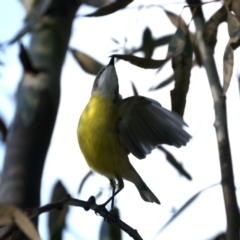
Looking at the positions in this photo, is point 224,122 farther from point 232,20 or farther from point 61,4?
point 61,4

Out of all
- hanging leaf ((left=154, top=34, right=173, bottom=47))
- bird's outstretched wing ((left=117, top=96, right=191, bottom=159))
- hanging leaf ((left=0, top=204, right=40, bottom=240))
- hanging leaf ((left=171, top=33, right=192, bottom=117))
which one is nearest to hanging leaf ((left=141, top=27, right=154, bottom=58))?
hanging leaf ((left=154, top=34, right=173, bottom=47))

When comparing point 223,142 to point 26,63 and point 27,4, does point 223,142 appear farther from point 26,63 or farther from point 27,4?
point 27,4

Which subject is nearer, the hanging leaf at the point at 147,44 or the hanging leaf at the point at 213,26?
the hanging leaf at the point at 213,26

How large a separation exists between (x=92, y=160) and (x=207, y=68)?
49 cm

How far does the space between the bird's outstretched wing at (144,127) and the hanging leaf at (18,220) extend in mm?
693

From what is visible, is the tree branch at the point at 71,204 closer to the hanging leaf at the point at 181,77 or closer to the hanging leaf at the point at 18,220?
A: the hanging leaf at the point at 18,220

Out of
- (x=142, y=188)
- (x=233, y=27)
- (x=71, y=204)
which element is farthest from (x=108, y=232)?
(x=233, y=27)

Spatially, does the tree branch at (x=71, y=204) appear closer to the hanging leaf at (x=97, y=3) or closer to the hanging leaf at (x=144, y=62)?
the hanging leaf at (x=144, y=62)

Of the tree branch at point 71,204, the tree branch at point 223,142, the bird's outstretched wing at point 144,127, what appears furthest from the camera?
the bird's outstretched wing at point 144,127

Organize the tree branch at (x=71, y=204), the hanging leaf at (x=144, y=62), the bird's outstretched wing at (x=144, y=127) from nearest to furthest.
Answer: the tree branch at (x=71, y=204) → the hanging leaf at (x=144, y=62) → the bird's outstretched wing at (x=144, y=127)

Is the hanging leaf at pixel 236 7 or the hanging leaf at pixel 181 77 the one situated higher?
the hanging leaf at pixel 236 7

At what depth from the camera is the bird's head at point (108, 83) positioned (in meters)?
1.70

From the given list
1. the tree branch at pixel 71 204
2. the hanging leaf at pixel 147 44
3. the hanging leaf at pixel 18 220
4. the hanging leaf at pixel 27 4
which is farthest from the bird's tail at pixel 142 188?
the hanging leaf at pixel 18 220

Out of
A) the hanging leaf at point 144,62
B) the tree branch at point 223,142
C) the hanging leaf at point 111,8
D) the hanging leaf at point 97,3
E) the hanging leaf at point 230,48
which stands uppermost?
the hanging leaf at point 97,3
